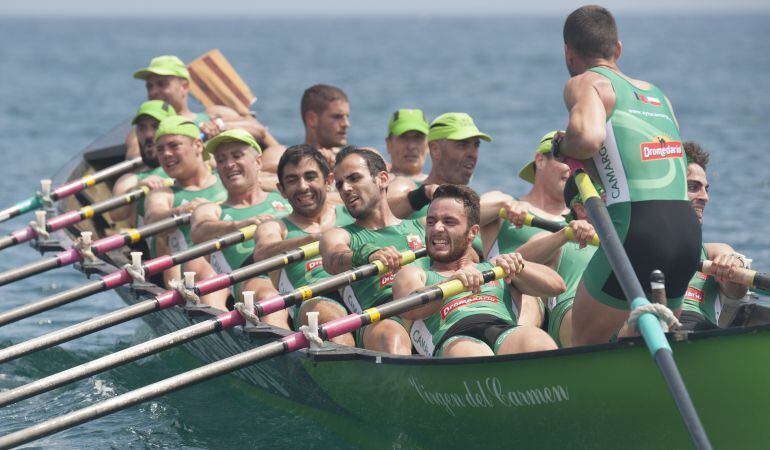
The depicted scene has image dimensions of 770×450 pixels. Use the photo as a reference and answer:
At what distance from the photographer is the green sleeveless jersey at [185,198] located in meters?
10.3

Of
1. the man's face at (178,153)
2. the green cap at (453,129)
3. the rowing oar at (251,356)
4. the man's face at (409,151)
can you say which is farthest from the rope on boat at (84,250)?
the rowing oar at (251,356)

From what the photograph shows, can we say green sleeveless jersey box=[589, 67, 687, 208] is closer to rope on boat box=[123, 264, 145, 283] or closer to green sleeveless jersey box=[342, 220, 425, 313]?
green sleeveless jersey box=[342, 220, 425, 313]

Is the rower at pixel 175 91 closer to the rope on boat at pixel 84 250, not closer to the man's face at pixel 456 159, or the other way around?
the rope on boat at pixel 84 250

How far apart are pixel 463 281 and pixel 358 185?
1.34 metres

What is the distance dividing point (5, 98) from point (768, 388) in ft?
116

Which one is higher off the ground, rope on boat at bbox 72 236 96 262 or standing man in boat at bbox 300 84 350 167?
standing man in boat at bbox 300 84 350 167

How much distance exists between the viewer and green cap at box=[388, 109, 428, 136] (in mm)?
10898

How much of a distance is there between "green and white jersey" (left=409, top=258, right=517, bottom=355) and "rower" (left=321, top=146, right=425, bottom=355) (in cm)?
37

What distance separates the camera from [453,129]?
31.0 ft

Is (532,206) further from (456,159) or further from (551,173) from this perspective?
(456,159)

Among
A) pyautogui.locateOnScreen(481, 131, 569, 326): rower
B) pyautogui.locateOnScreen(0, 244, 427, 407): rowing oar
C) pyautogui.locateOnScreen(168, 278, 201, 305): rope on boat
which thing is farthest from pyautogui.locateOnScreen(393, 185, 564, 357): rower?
pyautogui.locateOnScreen(168, 278, 201, 305): rope on boat

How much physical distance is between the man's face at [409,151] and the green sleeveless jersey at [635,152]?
4835 mm

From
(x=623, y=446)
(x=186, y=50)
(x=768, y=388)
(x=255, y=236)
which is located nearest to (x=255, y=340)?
(x=255, y=236)

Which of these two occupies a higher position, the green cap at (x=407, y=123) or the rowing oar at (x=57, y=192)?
the rowing oar at (x=57, y=192)
